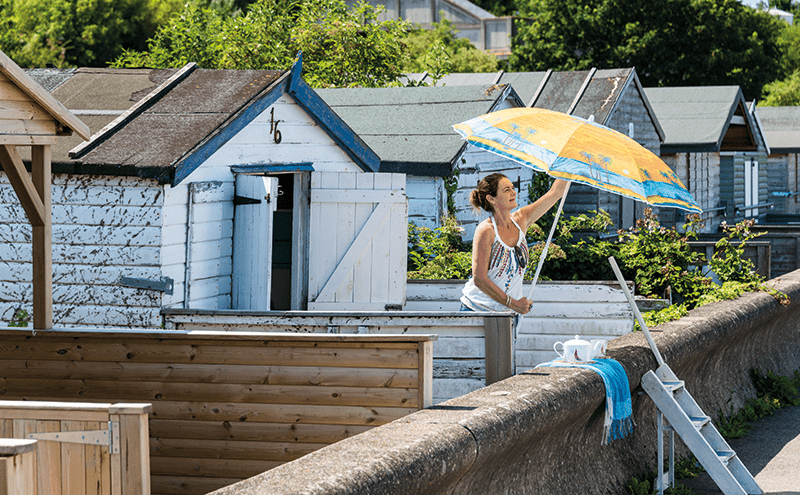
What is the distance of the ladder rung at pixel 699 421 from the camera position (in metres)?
5.30

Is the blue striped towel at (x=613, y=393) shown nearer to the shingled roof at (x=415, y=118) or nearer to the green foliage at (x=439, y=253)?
the green foliage at (x=439, y=253)

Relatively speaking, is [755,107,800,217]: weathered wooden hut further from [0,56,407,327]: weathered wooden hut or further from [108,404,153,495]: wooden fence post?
[108,404,153,495]: wooden fence post

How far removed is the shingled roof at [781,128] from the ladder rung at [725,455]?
93.9 feet

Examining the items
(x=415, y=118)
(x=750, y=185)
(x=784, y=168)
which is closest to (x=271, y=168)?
(x=415, y=118)

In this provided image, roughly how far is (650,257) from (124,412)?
8198 millimetres

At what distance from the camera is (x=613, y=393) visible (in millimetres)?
5062

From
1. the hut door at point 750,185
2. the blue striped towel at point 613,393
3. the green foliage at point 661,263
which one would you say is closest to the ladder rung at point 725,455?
the blue striped towel at point 613,393

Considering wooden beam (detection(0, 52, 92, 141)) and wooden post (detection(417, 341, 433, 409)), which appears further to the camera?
wooden beam (detection(0, 52, 92, 141))

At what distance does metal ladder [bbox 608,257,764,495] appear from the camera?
5047mm

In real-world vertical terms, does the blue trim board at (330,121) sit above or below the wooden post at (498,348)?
above

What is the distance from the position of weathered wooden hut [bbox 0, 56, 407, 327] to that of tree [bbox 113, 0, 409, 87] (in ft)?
37.0

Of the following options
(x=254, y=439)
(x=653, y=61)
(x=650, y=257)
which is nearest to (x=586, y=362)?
(x=254, y=439)

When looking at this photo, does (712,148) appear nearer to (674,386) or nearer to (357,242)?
(357,242)

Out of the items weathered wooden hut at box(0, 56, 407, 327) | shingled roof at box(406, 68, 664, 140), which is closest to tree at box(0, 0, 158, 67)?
shingled roof at box(406, 68, 664, 140)
